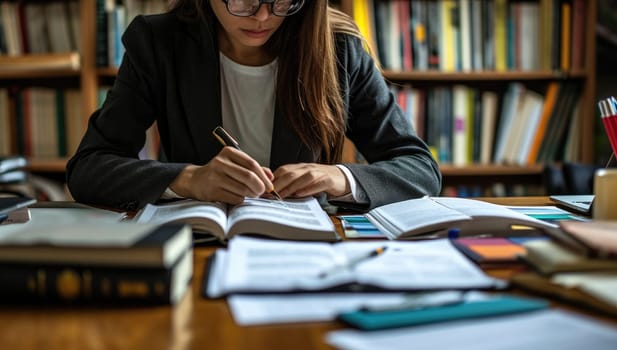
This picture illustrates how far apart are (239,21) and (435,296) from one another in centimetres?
83

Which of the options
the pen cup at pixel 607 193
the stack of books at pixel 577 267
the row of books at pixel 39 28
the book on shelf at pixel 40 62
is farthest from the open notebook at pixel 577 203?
the row of books at pixel 39 28

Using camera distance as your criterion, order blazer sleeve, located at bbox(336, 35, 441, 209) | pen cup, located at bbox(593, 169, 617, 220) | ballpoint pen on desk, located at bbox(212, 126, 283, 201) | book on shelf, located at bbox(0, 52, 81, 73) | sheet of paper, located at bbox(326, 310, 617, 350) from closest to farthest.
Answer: sheet of paper, located at bbox(326, 310, 617, 350) < pen cup, located at bbox(593, 169, 617, 220) < ballpoint pen on desk, located at bbox(212, 126, 283, 201) < blazer sleeve, located at bbox(336, 35, 441, 209) < book on shelf, located at bbox(0, 52, 81, 73)

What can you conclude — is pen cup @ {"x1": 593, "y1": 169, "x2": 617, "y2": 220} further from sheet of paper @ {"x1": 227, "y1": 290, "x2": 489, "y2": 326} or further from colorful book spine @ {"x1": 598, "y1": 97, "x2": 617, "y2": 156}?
sheet of paper @ {"x1": 227, "y1": 290, "x2": 489, "y2": 326}

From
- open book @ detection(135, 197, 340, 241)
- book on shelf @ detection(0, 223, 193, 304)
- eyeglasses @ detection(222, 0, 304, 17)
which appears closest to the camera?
book on shelf @ detection(0, 223, 193, 304)

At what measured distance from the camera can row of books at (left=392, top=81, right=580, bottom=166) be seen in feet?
8.14

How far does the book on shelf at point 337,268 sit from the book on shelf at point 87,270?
0.07 metres

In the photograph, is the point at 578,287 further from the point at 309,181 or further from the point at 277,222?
the point at 309,181

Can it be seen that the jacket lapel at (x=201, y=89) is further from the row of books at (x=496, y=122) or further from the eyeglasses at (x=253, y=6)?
the row of books at (x=496, y=122)

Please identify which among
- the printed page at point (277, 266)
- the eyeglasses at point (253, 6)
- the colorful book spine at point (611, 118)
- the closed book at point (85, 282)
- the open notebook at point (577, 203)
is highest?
the eyeglasses at point (253, 6)

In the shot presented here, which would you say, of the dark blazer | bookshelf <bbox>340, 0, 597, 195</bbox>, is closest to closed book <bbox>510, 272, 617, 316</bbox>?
the dark blazer

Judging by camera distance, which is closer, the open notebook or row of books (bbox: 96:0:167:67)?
the open notebook

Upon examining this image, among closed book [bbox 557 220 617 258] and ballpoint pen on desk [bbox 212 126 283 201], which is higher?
ballpoint pen on desk [bbox 212 126 283 201]

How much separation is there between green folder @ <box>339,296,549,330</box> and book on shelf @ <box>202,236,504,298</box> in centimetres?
6

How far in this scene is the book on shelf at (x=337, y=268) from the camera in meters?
0.68
